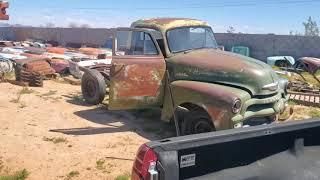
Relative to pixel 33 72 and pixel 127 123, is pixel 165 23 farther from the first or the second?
pixel 33 72

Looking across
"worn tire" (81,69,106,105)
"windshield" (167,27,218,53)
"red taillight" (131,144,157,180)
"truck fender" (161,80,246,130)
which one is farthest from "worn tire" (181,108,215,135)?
"red taillight" (131,144,157,180)

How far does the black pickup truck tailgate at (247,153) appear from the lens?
300cm

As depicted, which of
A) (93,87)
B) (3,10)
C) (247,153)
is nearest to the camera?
(247,153)

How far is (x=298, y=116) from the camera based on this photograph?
405 inches

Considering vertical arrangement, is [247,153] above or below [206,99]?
above

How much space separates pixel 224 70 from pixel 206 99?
0.68 meters

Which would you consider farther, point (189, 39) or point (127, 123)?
point (127, 123)

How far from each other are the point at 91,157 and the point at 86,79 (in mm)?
3838

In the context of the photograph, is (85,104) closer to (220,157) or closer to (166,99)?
(166,99)

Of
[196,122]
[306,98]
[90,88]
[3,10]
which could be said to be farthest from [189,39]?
[306,98]

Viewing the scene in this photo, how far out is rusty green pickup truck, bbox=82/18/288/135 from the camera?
729cm

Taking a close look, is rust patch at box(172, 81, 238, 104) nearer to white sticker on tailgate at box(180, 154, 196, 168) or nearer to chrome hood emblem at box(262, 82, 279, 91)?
chrome hood emblem at box(262, 82, 279, 91)

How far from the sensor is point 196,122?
7.60 m

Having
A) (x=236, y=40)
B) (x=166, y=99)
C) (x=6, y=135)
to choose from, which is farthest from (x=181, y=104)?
(x=236, y=40)
